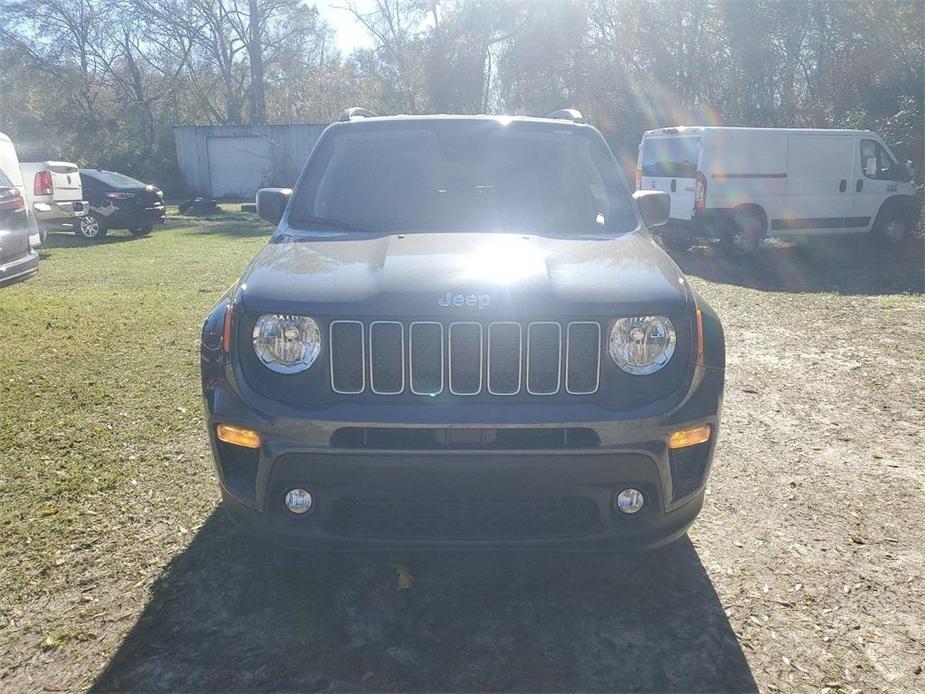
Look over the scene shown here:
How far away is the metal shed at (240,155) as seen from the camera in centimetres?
3347

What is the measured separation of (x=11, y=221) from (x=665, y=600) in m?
6.77

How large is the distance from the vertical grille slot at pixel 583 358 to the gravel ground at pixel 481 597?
0.70 m

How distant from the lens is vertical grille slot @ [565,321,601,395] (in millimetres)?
2674

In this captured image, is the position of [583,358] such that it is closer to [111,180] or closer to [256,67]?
[111,180]

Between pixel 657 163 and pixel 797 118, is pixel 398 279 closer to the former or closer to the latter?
pixel 657 163

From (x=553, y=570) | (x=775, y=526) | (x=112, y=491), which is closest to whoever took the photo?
(x=553, y=570)

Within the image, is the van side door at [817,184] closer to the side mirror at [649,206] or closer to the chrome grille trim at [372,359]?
the side mirror at [649,206]

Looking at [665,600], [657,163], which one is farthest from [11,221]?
[657,163]

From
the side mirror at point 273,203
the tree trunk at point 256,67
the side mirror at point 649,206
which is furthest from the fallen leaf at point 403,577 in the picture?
the tree trunk at point 256,67

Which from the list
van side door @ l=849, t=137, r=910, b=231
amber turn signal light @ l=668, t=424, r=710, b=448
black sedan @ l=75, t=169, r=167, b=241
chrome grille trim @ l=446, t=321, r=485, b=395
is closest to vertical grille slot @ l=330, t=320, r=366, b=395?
chrome grille trim @ l=446, t=321, r=485, b=395

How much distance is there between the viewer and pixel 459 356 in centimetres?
266

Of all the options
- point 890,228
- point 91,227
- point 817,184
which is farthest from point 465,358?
point 91,227

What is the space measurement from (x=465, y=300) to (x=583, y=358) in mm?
469

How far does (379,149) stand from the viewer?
13.2 ft
